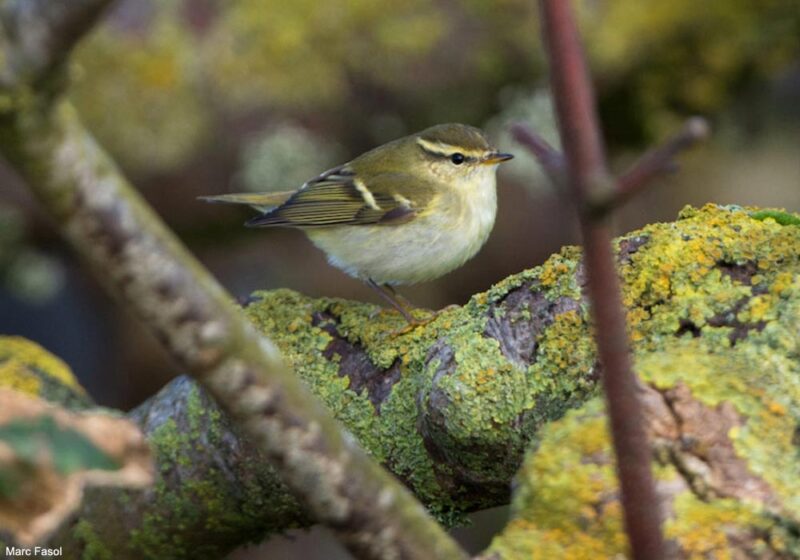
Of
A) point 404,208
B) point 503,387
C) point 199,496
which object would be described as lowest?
point 503,387

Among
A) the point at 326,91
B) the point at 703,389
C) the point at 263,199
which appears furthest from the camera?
the point at 326,91

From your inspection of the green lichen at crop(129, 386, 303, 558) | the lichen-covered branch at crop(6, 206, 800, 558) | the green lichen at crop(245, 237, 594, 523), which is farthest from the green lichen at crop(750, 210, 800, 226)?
the green lichen at crop(129, 386, 303, 558)

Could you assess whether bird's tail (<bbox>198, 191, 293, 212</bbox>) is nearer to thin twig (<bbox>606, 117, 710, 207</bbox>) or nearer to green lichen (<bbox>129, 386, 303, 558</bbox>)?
green lichen (<bbox>129, 386, 303, 558</bbox>)

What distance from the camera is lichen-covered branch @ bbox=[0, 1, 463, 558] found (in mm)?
1206

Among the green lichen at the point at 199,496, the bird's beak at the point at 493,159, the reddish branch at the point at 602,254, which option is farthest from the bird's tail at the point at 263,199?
the reddish branch at the point at 602,254

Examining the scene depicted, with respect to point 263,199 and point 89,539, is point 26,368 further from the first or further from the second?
point 263,199

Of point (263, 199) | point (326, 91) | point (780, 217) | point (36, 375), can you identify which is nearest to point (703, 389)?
point (780, 217)

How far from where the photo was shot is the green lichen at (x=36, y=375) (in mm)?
3178

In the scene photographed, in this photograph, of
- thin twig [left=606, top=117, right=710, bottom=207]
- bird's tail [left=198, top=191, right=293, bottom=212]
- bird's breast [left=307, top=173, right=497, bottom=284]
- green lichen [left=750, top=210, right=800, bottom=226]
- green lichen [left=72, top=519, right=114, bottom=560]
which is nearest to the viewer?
thin twig [left=606, top=117, right=710, bottom=207]

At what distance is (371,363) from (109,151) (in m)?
3.28

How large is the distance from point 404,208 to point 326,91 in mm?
1802

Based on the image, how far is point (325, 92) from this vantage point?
578 centimetres

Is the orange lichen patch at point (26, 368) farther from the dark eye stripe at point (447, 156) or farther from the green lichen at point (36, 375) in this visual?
the dark eye stripe at point (447, 156)

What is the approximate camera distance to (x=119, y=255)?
1266 mm
